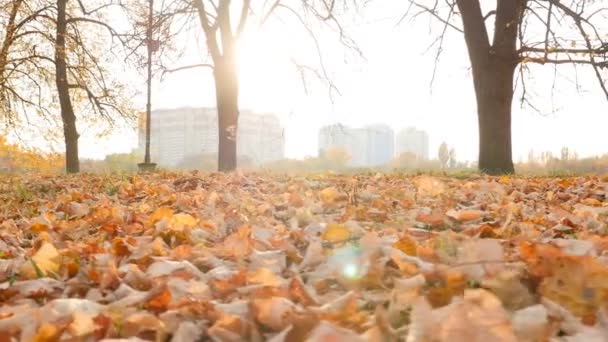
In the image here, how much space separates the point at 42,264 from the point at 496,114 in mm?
8731

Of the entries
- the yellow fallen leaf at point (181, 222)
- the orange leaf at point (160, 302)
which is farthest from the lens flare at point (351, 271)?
the yellow fallen leaf at point (181, 222)

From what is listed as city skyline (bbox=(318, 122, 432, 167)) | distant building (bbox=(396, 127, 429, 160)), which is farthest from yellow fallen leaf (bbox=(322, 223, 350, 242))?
distant building (bbox=(396, 127, 429, 160))

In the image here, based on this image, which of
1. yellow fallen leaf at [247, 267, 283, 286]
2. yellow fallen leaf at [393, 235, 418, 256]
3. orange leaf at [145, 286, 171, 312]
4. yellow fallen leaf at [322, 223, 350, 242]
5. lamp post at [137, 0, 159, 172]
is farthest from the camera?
lamp post at [137, 0, 159, 172]

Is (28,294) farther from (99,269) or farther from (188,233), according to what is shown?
(188,233)

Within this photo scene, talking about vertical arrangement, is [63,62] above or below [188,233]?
above

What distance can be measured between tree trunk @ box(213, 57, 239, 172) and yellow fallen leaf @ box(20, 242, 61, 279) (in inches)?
403

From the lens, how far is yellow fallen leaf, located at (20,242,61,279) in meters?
1.79

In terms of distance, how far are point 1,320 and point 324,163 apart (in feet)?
216

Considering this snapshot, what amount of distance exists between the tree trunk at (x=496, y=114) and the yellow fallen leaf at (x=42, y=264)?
841 cm

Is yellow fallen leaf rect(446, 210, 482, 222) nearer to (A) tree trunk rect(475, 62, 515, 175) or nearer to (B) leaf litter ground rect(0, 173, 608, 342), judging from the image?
(B) leaf litter ground rect(0, 173, 608, 342)

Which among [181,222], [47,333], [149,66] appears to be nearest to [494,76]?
[149,66]

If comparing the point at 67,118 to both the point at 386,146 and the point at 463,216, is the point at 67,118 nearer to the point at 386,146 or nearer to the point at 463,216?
the point at 463,216

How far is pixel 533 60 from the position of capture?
852 centimetres

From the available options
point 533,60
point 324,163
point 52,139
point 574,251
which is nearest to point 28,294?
point 574,251
